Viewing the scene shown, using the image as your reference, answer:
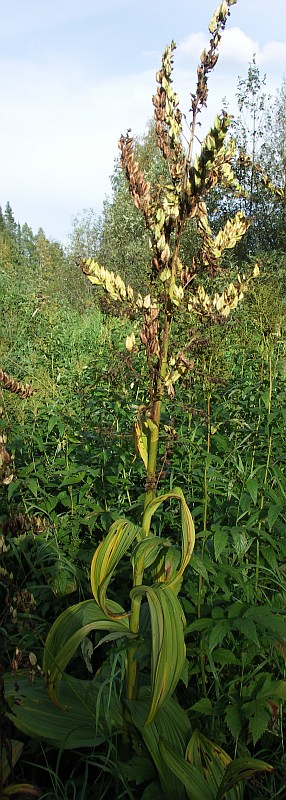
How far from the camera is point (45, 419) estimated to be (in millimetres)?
4211

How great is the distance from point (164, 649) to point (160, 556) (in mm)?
361

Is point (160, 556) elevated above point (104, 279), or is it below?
below

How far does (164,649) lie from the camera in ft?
5.85

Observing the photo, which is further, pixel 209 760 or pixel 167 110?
pixel 209 760

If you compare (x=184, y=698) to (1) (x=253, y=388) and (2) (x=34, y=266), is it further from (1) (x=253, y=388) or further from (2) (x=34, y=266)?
(2) (x=34, y=266)

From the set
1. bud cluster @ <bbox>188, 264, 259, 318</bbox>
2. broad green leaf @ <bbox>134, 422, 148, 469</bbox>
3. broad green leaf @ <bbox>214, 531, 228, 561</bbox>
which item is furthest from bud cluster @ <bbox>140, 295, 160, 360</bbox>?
broad green leaf @ <bbox>214, 531, 228, 561</bbox>

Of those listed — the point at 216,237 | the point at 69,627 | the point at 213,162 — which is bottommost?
the point at 69,627

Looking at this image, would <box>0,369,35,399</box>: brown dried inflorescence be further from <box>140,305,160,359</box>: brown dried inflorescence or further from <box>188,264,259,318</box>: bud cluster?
<box>188,264,259,318</box>: bud cluster

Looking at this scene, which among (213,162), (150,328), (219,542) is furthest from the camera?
(219,542)

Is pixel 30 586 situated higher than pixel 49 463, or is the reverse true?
pixel 49 463

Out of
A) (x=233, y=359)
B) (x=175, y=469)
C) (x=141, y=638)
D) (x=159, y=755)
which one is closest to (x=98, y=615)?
(x=141, y=638)

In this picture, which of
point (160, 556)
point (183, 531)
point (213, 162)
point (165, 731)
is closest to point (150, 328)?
point (213, 162)

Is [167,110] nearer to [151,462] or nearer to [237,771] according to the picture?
[151,462]

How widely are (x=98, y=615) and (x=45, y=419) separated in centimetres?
233
